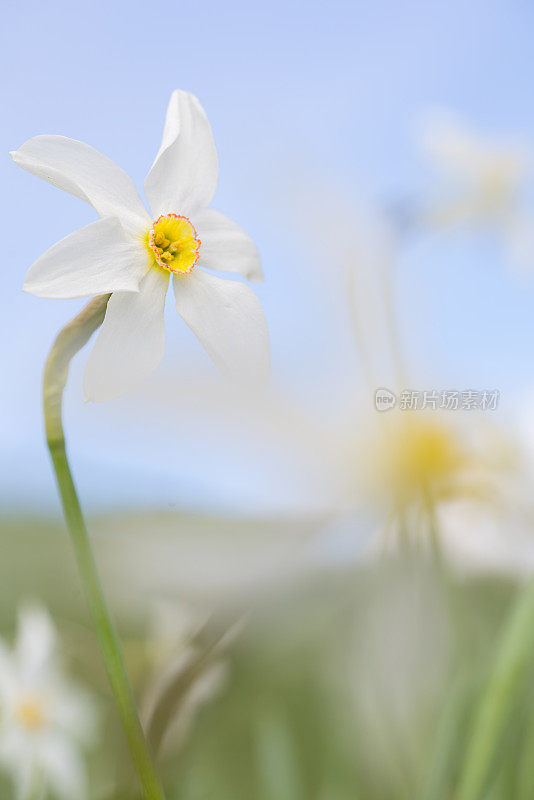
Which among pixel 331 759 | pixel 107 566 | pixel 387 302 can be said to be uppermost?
pixel 387 302

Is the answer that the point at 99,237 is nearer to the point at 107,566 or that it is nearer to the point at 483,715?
the point at 483,715

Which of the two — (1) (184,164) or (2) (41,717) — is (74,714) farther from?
(1) (184,164)

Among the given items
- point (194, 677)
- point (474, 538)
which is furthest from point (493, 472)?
point (194, 677)

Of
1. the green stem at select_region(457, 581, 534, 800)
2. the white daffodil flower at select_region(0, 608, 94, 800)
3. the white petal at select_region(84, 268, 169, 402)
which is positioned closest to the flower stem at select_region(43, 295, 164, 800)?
the white petal at select_region(84, 268, 169, 402)

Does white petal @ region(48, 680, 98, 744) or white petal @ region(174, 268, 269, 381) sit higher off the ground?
white petal @ region(174, 268, 269, 381)

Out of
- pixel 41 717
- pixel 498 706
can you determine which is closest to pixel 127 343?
pixel 498 706

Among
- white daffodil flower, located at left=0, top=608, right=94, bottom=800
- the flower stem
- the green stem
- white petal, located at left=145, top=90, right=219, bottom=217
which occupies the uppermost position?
white petal, located at left=145, top=90, right=219, bottom=217

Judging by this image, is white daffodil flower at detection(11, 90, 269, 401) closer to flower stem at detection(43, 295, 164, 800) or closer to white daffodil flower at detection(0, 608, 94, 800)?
flower stem at detection(43, 295, 164, 800)

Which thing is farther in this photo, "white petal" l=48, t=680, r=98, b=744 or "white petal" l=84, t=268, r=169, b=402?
"white petal" l=48, t=680, r=98, b=744
